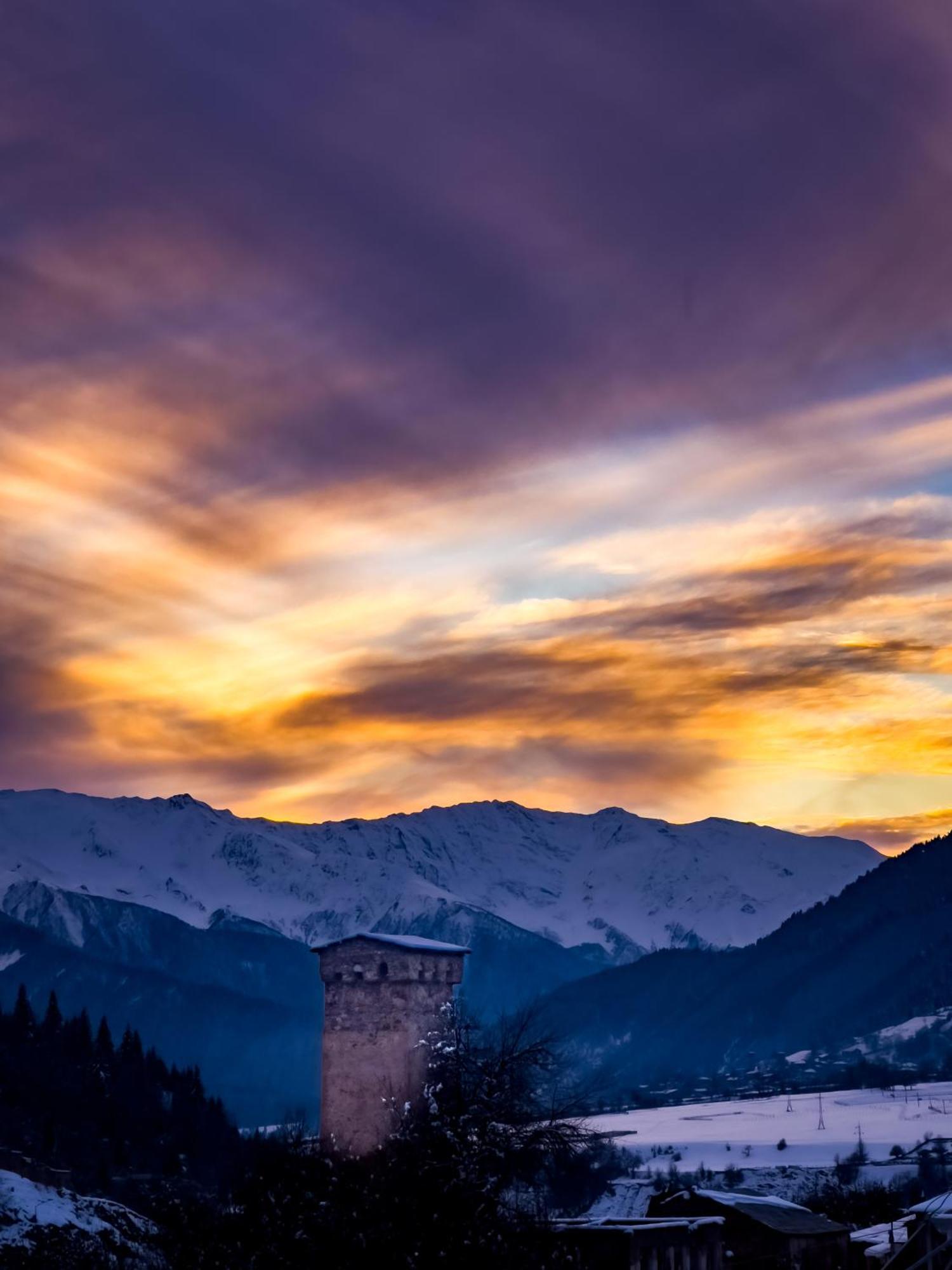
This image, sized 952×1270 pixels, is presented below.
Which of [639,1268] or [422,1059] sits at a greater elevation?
[422,1059]

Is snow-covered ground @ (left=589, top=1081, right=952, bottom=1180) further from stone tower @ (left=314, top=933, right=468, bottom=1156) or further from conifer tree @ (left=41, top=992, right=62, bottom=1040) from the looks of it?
stone tower @ (left=314, top=933, right=468, bottom=1156)

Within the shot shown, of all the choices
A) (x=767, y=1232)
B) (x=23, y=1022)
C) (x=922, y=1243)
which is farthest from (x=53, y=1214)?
(x=23, y=1022)

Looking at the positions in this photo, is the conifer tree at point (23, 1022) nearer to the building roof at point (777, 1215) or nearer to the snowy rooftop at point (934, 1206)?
the building roof at point (777, 1215)

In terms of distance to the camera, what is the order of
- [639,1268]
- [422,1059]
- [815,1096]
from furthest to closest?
[815,1096]
[422,1059]
[639,1268]

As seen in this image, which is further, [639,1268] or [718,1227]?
[718,1227]

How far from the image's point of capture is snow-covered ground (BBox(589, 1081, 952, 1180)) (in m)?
132

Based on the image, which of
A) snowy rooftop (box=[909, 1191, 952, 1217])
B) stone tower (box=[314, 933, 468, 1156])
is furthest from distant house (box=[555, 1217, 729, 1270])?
stone tower (box=[314, 933, 468, 1156])

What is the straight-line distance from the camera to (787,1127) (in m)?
152

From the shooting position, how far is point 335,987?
74.2 m

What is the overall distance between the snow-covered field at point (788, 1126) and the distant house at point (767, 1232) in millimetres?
56787

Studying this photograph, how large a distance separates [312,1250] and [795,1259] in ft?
55.0

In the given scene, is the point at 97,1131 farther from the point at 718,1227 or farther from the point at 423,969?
Result: the point at 718,1227

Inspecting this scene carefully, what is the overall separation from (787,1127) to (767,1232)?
93588mm

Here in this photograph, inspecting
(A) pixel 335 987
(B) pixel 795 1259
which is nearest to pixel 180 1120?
(A) pixel 335 987
